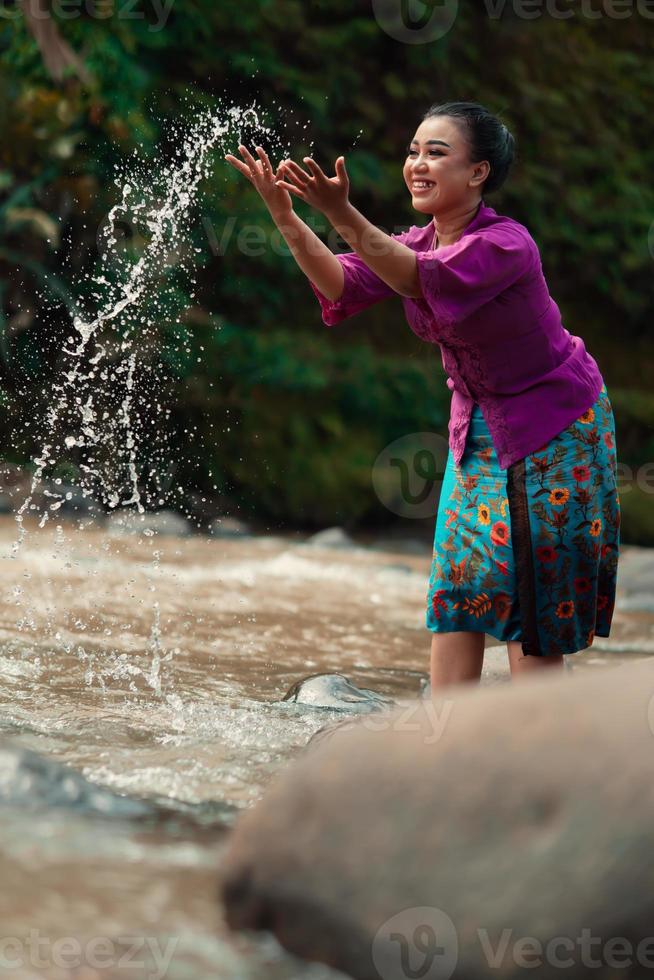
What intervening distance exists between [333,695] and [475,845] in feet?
4.93

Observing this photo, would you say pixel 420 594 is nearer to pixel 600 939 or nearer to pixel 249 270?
pixel 249 270

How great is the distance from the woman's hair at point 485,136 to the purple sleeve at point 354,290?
0.87 ft

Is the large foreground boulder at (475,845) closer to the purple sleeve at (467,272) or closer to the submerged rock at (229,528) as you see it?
the purple sleeve at (467,272)

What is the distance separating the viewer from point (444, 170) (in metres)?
2.80

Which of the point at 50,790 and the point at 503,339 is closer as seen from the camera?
the point at 50,790

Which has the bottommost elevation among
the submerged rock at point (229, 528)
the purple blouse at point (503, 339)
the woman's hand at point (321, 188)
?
the submerged rock at point (229, 528)

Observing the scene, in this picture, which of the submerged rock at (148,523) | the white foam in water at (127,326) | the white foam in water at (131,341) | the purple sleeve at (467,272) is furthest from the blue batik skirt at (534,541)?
the white foam in water at (127,326)

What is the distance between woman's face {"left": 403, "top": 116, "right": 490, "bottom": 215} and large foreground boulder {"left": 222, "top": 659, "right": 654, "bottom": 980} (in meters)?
1.20

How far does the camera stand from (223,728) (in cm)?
301

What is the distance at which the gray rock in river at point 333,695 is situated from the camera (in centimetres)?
330

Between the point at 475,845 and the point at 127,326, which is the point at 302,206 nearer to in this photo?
the point at 127,326

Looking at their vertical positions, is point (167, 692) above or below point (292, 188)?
below

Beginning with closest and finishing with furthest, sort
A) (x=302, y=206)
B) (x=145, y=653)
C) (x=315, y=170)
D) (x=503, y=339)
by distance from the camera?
(x=315, y=170) → (x=503, y=339) → (x=145, y=653) → (x=302, y=206)

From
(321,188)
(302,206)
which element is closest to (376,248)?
(321,188)
